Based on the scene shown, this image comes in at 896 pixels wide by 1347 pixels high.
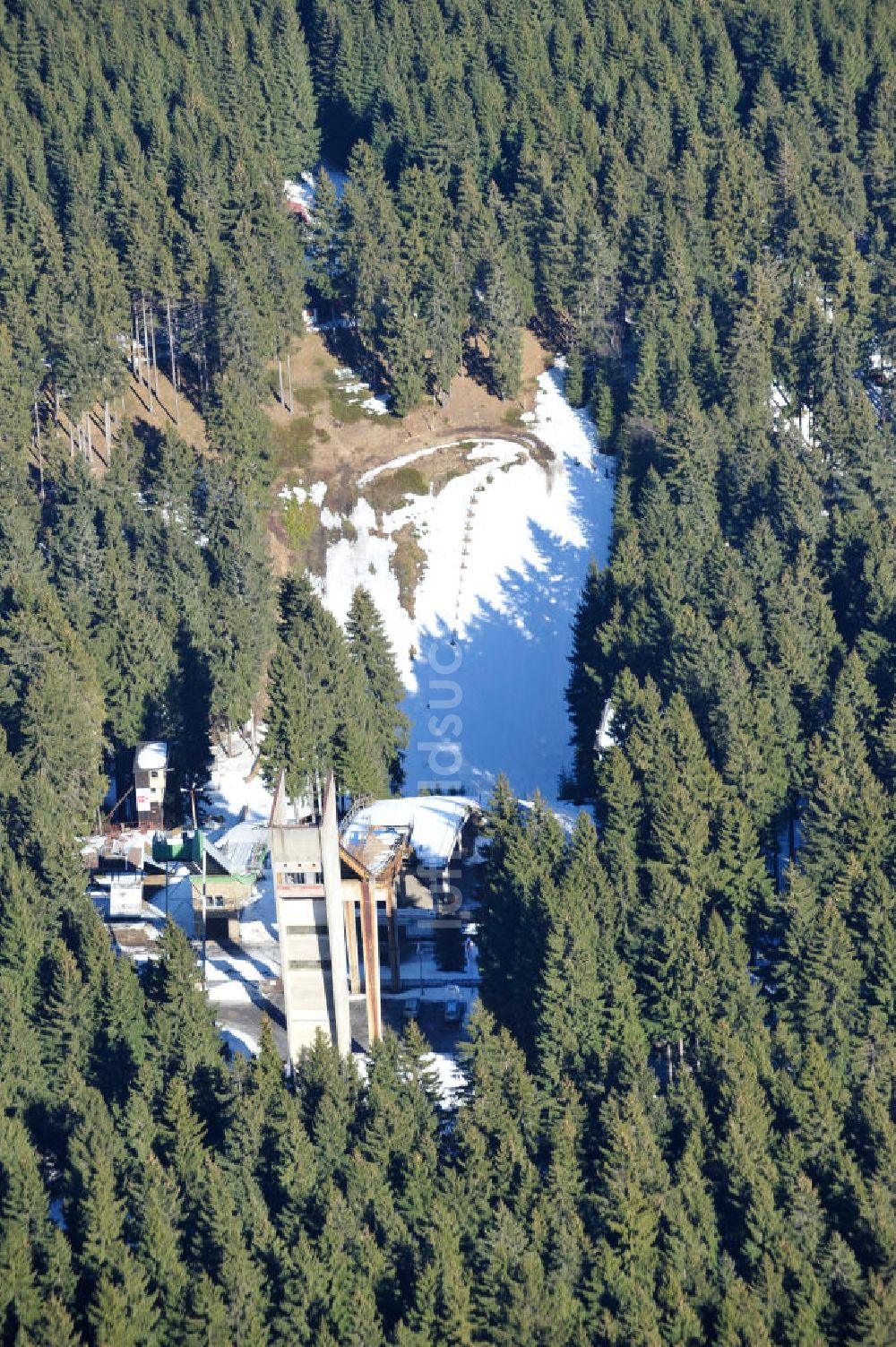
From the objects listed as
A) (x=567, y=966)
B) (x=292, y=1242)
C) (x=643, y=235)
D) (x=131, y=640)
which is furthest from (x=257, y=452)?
(x=292, y=1242)

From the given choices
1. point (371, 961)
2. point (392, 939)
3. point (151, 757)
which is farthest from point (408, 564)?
point (371, 961)

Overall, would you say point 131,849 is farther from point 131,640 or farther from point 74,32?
point 74,32

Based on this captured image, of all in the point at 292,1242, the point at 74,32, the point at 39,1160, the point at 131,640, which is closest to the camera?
the point at 292,1242

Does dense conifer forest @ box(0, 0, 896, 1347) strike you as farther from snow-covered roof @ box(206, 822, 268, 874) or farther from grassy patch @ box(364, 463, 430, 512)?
grassy patch @ box(364, 463, 430, 512)

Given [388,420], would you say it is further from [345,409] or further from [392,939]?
[392,939]

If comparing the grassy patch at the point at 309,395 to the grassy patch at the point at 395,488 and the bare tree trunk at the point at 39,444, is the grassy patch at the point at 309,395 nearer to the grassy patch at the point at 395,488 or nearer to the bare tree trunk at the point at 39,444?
the grassy patch at the point at 395,488

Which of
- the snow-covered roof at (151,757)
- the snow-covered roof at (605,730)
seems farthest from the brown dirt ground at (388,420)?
the snow-covered roof at (151,757)
